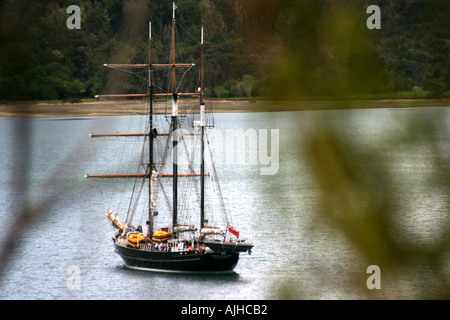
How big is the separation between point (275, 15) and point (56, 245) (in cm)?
3511

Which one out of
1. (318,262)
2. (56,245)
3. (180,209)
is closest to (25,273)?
(56,245)

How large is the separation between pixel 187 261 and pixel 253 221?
10982 millimetres

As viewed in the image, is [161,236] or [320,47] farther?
[161,236]

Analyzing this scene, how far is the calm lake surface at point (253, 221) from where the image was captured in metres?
1.41

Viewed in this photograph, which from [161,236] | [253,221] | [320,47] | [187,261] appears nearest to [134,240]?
[161,236]

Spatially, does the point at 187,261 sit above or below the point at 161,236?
below

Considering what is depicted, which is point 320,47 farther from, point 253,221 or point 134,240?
point 253,221

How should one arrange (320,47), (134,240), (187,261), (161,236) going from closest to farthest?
(320,47) < (187,261) < (161,236) < (134,240)

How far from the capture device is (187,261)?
95.9 feet

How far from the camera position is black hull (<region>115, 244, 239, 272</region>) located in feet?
95.7

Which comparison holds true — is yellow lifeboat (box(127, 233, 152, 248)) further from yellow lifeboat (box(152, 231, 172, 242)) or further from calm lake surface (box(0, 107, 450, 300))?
calm lake surface (box(0, 107, 450, 300))

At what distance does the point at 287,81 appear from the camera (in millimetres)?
1393

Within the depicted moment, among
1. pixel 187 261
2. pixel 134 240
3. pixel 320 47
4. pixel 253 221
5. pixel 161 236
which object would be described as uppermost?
pixel 320 47
